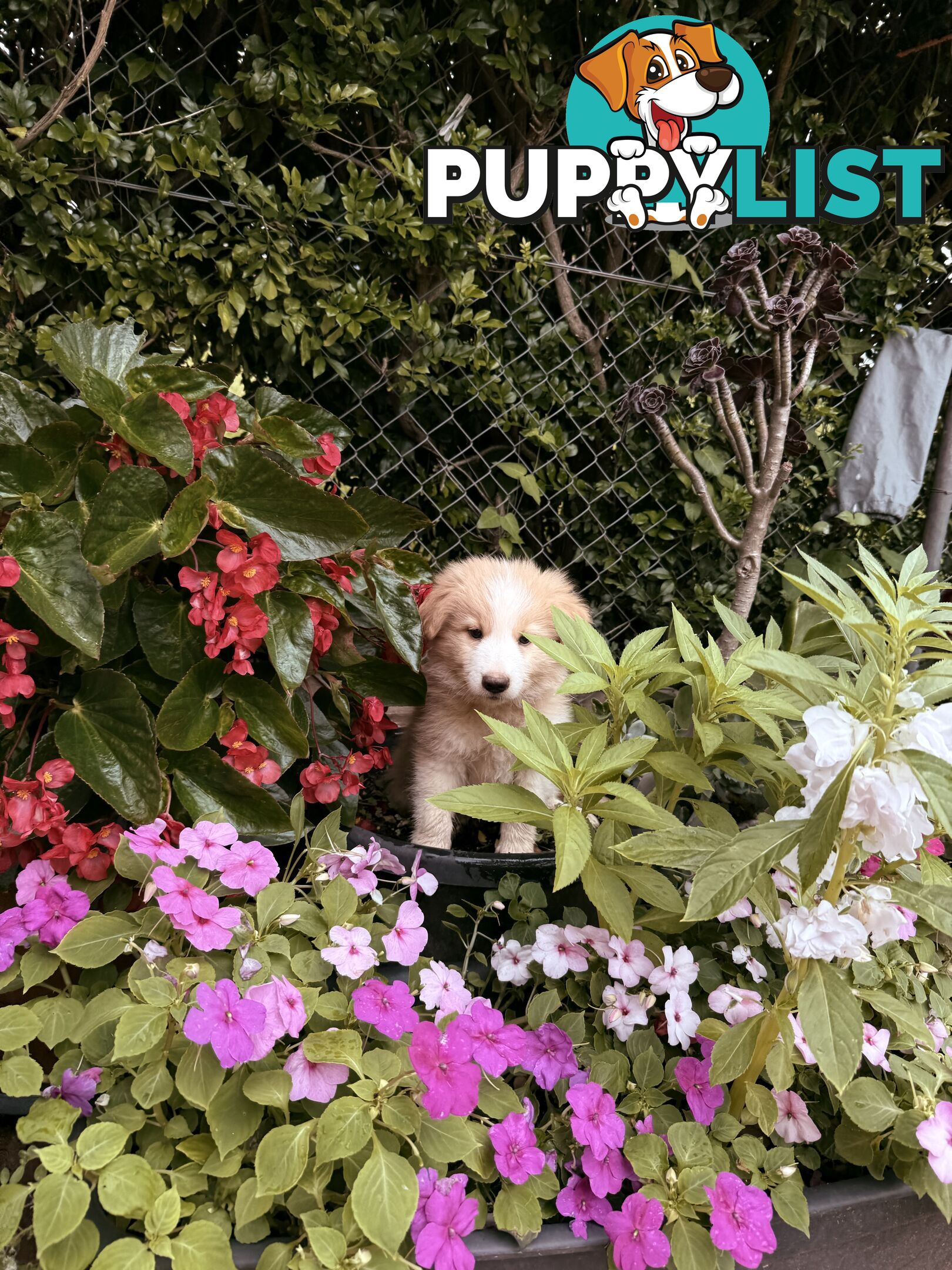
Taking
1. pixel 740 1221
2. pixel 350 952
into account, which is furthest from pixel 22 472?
pixel 740 1221

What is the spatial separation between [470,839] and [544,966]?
0.70 meters

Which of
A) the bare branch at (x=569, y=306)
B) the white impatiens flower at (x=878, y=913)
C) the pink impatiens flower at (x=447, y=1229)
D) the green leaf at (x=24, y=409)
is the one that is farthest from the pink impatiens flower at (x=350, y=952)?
the bare branch at (x=569, y=306)

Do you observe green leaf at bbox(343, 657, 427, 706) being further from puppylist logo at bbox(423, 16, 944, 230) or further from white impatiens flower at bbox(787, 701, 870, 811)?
puppylist logo at bbox(423, 16, 944, 230)

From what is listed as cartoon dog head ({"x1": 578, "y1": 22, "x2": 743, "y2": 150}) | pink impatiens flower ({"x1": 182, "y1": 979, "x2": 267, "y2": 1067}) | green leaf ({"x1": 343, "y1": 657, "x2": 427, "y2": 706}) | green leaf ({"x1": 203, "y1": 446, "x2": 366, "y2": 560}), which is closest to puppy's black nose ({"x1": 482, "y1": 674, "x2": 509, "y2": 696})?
green leaf ({"x1": 343, "y1": 657, "x2": 427, "y2": 706})

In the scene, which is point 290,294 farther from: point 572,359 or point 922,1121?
point 922,1121

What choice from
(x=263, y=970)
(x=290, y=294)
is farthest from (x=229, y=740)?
(x=290, y=294)

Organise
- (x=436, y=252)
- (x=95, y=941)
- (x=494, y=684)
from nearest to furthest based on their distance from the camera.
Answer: (x=95, y=941) < (x=494, y=684) < (x=436, y=252)

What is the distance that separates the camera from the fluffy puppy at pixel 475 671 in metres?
1.64

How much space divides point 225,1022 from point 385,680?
71 cm

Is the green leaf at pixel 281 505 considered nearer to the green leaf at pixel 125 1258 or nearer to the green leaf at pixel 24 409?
the green leaf at pixel 24 409

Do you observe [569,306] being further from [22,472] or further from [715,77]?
[22,472]

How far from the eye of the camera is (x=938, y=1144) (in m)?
0.90

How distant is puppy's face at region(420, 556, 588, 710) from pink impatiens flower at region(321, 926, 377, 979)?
0.69 meters

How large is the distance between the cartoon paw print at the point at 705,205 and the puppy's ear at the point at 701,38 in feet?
1.14
